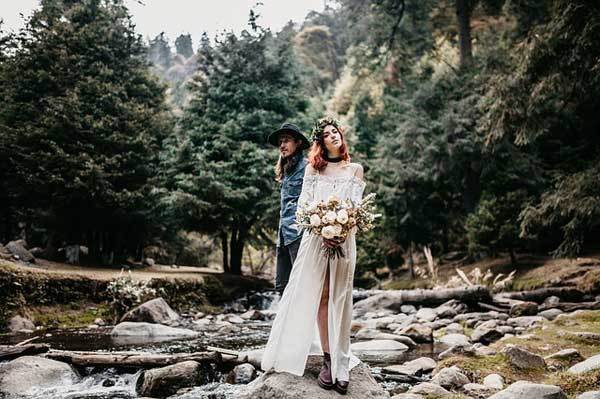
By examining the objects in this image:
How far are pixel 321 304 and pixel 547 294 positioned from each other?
36.9ft

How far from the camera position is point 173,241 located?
71.7ft

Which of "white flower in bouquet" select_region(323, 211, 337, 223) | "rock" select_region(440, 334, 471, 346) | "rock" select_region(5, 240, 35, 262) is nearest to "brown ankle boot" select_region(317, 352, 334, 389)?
"white flower in bouquet" select_region(323, 211, 337, 223)

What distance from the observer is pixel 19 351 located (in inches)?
253

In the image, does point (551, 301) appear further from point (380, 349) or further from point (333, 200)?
point (333, 200)

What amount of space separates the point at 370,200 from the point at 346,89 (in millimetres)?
28050

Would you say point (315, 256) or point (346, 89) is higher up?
point (346, 89)

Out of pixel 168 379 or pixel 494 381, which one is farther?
pixel 168 379

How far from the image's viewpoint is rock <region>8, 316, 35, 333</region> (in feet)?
31.8


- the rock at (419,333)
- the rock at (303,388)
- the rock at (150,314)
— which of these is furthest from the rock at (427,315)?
the rock at (303,388)

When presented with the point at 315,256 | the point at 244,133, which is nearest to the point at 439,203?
the point at 244,133

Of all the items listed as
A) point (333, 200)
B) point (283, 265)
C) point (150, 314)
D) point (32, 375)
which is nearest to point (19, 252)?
point (150, 314)

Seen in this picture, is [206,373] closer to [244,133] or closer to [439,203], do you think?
[244,133]

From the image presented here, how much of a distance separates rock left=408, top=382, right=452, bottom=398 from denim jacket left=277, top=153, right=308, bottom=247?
2056mm

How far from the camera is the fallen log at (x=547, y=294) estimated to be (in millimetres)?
12695
